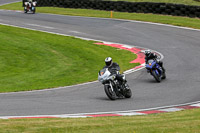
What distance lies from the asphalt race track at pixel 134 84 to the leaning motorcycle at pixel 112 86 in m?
0.28

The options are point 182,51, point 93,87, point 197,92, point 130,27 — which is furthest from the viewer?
point 130,27

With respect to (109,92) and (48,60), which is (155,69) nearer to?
(109,92)

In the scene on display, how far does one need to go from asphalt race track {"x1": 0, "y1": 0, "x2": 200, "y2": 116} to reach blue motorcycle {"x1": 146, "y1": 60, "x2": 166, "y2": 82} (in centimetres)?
29

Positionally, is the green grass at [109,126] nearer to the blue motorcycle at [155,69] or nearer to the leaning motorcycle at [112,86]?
the leaning motorcycle at [112,86]

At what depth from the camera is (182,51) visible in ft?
78.5

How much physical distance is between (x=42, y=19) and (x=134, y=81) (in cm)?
2137

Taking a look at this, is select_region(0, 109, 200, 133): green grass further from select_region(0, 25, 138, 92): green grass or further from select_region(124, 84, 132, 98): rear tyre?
select_region(0, 25, 138, 92): green grass

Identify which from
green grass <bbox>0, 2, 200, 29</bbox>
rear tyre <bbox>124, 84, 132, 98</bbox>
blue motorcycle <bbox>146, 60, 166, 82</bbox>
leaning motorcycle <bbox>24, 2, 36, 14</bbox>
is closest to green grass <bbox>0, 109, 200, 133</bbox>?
rear tyre <bbox>124, 84, 132, 98</bbox>

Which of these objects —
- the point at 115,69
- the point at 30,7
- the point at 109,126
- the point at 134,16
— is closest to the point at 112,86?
the point at 115,69

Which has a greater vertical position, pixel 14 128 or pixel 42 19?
pixel 14 128

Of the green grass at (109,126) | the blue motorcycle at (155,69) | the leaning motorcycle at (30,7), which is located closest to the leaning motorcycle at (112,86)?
the blue motorcycle at (155,69)

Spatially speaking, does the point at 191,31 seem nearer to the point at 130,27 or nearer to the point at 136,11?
the point at 130,27

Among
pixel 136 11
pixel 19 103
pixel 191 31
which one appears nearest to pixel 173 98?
pixel 19 103

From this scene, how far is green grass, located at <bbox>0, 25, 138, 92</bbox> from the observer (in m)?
18.2
